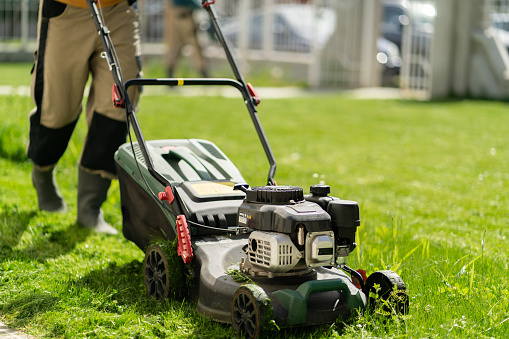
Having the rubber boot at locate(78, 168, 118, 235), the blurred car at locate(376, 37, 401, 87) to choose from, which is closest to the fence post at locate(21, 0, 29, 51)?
the blurred car at locate(376, 37, 401, 87)

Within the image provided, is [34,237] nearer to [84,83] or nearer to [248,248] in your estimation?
[84,83]

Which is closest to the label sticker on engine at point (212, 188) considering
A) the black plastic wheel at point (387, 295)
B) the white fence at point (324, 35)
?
the black plastic wheel at point (387, 295)

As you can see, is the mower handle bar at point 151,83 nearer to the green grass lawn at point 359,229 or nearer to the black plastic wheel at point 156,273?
the black plastic wheel at point 156,273

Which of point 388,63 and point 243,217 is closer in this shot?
point 243,217

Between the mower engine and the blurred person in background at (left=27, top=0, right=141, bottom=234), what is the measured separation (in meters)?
1.45

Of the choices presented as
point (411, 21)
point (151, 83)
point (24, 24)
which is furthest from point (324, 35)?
point (151, 83)

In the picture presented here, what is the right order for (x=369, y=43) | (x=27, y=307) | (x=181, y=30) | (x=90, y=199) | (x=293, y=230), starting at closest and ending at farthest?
(x=293, y=230) → (x=27, y=307) → (x=90, y=199) → (x=181, y=30) → (x=369, y=43)

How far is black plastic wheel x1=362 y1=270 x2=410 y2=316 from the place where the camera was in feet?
8.43

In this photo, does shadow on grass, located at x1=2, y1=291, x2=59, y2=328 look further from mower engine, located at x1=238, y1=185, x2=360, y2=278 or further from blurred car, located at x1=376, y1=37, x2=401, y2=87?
blurred car, located at x1=376, y1=37, x2=401, y2=87

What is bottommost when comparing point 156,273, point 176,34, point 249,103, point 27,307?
point 27,307

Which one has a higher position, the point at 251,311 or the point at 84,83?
the point at 84,83

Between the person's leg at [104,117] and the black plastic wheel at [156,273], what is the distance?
1.05 meters

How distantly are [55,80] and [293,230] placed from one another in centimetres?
188

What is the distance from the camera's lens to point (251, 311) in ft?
8.03
